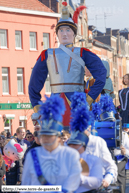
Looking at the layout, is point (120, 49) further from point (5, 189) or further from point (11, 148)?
point (5, 189)

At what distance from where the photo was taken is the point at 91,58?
708 cm

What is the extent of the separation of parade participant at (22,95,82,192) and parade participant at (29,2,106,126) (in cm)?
246

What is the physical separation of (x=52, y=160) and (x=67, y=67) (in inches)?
112

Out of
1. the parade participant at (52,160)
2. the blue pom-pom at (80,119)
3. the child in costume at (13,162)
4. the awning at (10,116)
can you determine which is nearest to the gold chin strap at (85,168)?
the blue pom-pom at (80,119)

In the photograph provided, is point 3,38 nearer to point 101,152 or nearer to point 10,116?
point 10,116

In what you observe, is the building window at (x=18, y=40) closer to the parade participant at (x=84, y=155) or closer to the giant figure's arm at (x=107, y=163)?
the giant figure's arm at (x=107, y=163)

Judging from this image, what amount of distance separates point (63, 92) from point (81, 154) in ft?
6.97

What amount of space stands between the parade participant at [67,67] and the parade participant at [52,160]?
8.06 ft

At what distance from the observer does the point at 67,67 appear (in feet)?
22.8

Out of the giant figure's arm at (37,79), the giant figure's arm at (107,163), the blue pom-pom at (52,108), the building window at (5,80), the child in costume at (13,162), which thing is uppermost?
the building window at (5,80)

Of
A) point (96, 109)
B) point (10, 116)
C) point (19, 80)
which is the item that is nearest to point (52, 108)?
point (96, 109)

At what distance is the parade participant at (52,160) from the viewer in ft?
13.8

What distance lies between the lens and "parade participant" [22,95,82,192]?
4.20m

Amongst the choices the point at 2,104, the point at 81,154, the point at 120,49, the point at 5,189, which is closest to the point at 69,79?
the point at 81,154
